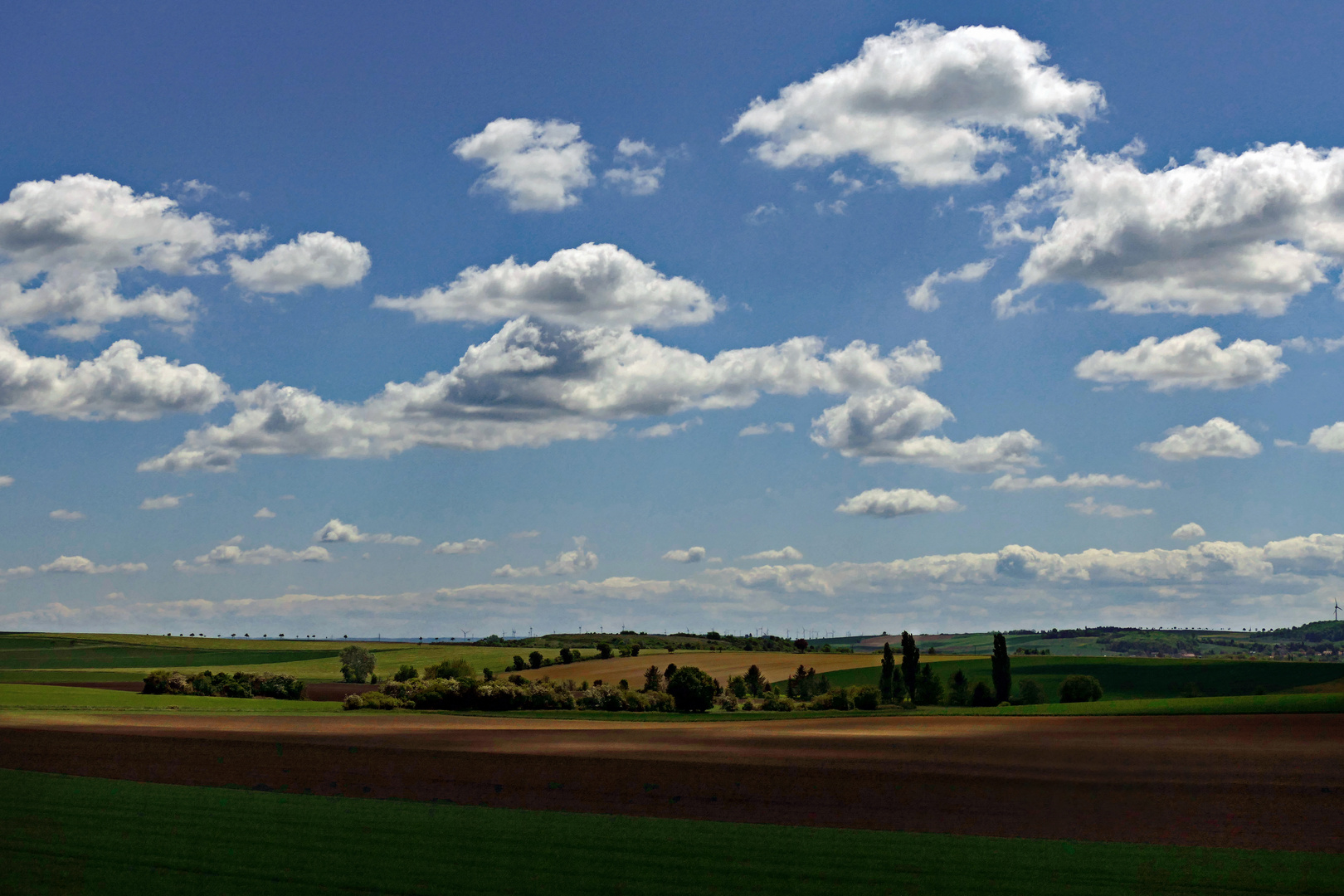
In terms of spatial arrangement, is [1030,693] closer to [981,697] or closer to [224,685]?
[981,697]

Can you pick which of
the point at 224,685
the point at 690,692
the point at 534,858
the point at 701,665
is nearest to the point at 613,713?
the point at 690,692

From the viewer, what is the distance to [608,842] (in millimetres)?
29562

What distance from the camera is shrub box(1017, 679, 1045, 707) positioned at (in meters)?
125

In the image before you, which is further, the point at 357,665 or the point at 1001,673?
the point at 357,665

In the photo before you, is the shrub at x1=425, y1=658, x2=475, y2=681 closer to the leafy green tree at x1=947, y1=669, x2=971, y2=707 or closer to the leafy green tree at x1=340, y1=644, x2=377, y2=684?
the leafy green tree at x1=340, y1=644, x2=377, y2=684

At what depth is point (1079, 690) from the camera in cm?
12512

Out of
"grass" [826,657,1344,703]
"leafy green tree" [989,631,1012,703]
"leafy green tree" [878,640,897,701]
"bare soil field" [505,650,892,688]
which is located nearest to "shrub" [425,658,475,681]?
"bare soil field" [505,650,892,688]

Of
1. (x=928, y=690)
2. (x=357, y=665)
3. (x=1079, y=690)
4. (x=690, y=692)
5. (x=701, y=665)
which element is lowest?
(x=928, y=690)

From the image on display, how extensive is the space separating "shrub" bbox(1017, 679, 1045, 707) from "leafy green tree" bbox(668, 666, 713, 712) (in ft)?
149

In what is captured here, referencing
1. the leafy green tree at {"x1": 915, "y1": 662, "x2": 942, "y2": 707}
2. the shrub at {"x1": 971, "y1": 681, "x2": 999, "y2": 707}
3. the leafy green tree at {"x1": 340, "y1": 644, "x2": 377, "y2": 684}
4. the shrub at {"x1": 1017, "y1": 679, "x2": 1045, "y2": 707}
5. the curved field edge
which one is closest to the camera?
the curved field edge

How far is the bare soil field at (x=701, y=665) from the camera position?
5507 inches

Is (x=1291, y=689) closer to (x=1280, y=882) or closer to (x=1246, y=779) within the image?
(x=1246, y=779)

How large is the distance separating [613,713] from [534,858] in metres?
68.7

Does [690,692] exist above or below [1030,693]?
above
